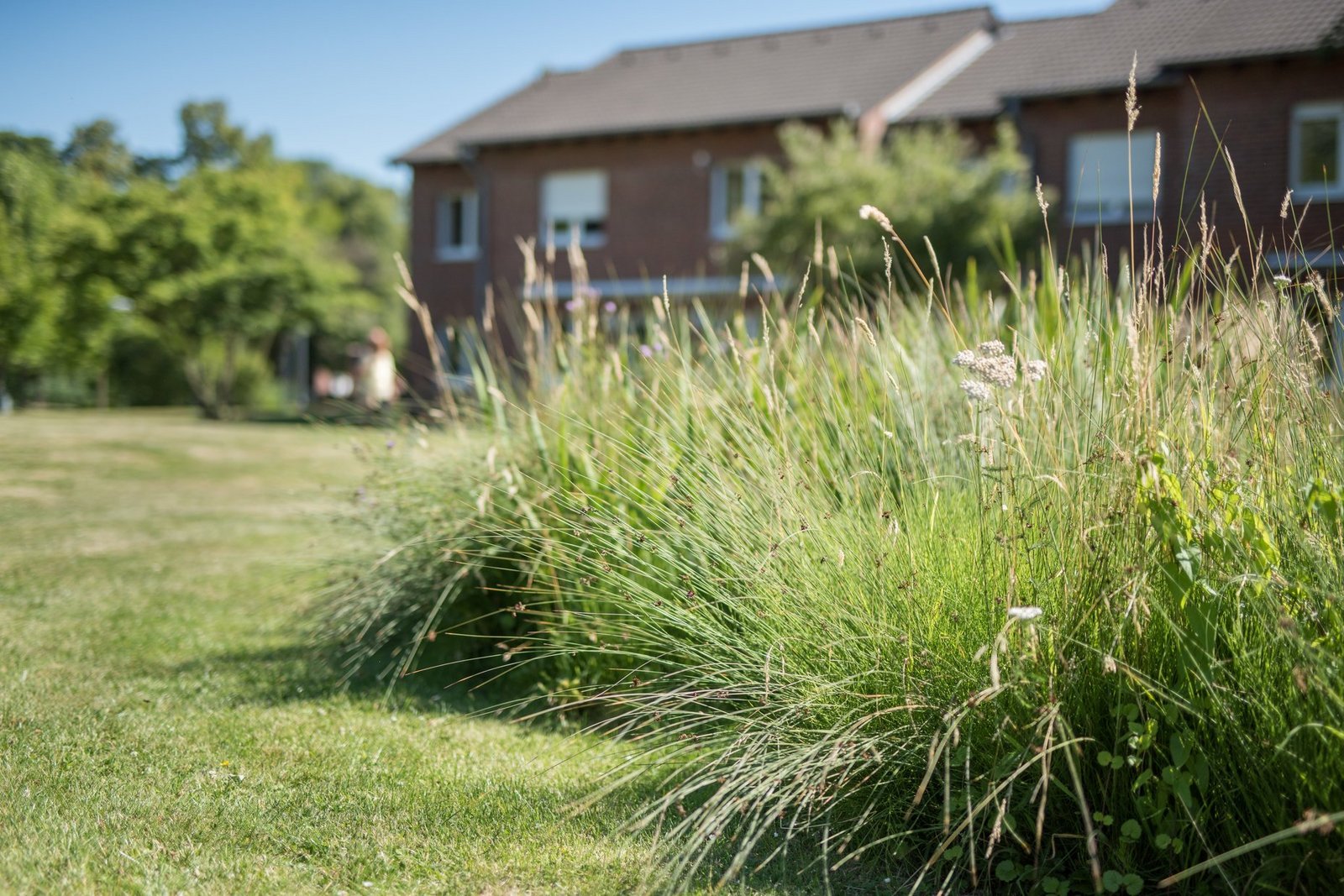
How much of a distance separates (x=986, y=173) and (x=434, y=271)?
43.9ft

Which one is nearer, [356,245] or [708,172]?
[708,172]

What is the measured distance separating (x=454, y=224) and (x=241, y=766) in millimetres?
23279

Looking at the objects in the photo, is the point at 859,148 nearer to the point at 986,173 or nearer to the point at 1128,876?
the point at 986,173

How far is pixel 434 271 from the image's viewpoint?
25469 mm

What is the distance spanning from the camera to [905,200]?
54.3ft

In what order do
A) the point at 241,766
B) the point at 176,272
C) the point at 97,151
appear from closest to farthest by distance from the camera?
the point at 241,766 → the point at 97,151 → the point at 176,272

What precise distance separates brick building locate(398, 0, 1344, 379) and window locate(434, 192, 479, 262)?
0.14 ft

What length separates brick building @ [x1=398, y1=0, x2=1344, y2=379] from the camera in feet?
53.0

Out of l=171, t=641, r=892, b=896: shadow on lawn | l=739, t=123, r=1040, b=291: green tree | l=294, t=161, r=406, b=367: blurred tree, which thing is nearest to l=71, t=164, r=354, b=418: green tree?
l=294, t=161, r=406, b=367: blurred tree

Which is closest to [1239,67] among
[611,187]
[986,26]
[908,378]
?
[986,26]

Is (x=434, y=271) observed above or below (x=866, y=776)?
above

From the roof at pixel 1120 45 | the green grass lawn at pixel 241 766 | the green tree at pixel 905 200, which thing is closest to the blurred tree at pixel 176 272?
the green tree at pixel 905 200

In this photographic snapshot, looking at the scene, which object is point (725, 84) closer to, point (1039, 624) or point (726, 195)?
point (726, 195)

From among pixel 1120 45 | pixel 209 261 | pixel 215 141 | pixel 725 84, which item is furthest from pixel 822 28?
pixel 215 141
